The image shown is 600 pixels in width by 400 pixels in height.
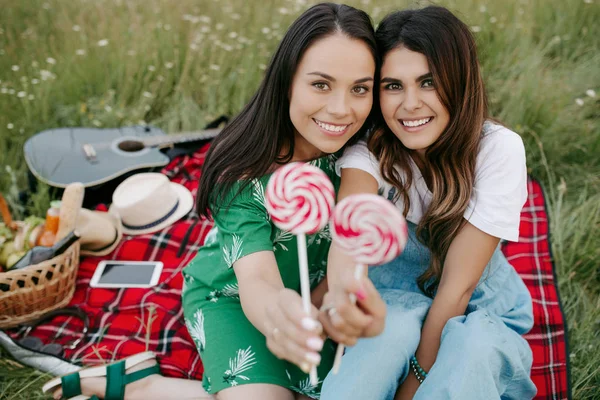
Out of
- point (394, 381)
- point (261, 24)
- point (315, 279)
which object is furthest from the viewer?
point (261, 24)

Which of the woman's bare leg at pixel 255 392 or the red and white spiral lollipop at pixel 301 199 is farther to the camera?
the woman's bare leg at pixel 255 392

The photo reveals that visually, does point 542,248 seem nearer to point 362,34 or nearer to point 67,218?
point 362,34

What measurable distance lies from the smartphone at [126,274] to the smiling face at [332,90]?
1.43 meters

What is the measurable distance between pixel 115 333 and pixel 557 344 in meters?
2.06

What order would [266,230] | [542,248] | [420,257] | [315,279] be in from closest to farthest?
[266,230]
[420,257]
[315,279]
[542,248]

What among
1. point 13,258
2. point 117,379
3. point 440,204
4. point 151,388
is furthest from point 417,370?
point 13,258

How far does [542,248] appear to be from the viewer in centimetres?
308

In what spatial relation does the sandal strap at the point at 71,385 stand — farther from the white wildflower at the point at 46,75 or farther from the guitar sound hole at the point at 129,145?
the white wildflower at the point at 46,75

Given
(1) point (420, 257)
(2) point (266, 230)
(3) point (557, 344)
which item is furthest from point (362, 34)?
(3) point (557, 344)

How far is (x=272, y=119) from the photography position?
2092 millimetres

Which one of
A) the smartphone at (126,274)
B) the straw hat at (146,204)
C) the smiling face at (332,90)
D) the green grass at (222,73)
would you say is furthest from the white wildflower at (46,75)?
the smiling face at (332,90)

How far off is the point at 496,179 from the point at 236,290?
3.65 feet

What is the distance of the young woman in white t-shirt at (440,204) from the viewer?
6.10ft

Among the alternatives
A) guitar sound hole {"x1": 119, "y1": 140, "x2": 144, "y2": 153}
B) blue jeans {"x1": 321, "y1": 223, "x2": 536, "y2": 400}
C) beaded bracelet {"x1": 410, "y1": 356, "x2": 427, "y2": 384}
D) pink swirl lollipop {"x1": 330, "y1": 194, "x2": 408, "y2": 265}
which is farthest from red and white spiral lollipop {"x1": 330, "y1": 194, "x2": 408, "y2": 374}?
guitar sound hole {"x1": 119, "y1": 140, "x2": 144, "y2": 153}
